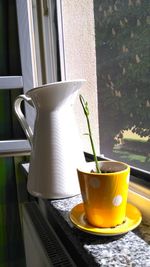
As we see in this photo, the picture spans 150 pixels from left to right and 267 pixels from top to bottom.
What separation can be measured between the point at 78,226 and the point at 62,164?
0.17 m

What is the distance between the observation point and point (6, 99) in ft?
3.43

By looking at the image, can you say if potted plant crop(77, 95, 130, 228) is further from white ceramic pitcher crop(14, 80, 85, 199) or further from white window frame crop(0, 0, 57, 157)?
white window frame crop(0, 0, 57, 157)

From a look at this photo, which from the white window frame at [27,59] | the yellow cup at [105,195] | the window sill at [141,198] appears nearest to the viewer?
the yellow cup at [105,195]

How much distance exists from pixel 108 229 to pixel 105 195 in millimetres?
65

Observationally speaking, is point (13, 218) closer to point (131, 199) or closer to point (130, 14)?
point (131, 199)

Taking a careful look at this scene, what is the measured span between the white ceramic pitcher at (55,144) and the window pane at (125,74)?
147mm

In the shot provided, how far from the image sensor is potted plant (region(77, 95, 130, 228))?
0.43 metres

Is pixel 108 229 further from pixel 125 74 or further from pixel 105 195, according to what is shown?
pixel 125 74

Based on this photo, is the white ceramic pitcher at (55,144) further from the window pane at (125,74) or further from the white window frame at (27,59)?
the white window frame at (27,59)

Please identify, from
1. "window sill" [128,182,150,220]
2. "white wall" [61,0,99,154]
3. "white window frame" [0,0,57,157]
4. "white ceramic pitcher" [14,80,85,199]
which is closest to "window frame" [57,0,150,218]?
"window sill" [128,182,150,220]

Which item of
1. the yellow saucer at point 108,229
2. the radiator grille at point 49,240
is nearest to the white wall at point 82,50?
the radiator grille at point 49,240

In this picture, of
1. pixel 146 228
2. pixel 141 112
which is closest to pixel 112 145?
pixel 141 112

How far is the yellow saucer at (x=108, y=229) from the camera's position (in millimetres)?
445

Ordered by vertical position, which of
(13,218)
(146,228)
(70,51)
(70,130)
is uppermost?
(70,51)
